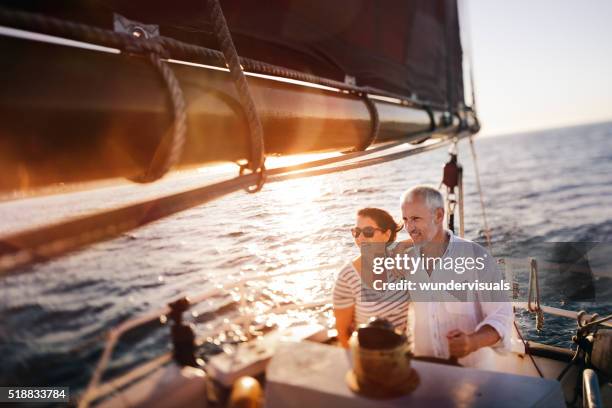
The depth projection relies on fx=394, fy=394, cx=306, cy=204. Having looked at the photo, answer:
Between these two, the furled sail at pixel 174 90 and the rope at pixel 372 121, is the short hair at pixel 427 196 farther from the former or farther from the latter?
the rope at pixel 372 121

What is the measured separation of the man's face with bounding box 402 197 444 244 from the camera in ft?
8.54

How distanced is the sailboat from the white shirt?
1.51ft

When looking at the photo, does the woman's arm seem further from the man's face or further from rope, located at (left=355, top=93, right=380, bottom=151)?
rope, located at (left=355, top=93, right=380, bottom=151)

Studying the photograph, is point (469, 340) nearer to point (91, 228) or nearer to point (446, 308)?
point (446, 308)

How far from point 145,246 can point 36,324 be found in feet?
40.2

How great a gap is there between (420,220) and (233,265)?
17.0 meters

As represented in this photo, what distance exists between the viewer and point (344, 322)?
2787 millimetres

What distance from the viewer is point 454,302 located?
2.42 m

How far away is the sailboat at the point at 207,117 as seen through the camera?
2.41ft

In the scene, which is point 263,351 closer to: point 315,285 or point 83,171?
point 83,171

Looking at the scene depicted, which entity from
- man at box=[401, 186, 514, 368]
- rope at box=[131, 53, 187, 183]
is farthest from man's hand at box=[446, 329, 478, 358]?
rope at box=[131, 53, 187, 183]

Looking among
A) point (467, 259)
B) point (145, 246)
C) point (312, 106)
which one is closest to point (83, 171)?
point (312, 106)

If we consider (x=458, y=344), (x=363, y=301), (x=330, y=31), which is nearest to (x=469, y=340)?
(x=458, y=344)

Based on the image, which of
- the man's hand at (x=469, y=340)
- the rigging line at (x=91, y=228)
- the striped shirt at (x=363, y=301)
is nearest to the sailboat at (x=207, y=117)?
the rigging line at (x=91, y=228)
